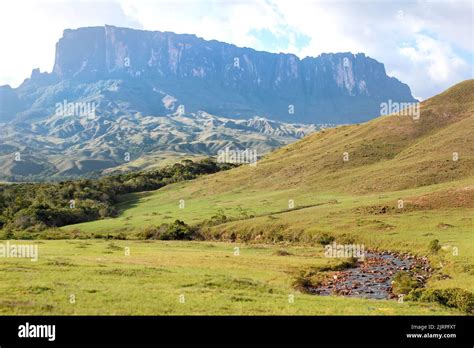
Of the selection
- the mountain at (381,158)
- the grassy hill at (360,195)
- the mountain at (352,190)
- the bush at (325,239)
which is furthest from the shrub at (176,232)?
the mountain at (381,158)

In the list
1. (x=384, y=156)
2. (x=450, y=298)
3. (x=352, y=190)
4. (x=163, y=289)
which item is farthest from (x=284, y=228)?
(x=384, y=156)

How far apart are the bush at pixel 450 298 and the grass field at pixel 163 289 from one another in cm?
181

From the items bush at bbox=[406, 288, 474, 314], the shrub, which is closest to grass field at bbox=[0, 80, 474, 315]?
bush at bbox=[406, 288, 474, 314]

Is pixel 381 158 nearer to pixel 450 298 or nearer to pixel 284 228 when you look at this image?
pixel 284 228

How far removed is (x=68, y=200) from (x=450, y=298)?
378 ft

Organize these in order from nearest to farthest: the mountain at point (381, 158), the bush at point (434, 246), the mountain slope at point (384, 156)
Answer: the bush at point (434, 246) → the mountain at point (381, 158) → the mountain slope at point (384, 156)

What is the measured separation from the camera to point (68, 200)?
430ft

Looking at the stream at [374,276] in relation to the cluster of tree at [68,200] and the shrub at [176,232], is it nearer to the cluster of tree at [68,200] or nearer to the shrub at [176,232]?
the shrub at [176,232]

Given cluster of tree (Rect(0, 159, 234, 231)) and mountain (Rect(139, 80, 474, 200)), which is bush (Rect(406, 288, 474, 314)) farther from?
cluster of tree (Rect(0, 159, 234, 231))

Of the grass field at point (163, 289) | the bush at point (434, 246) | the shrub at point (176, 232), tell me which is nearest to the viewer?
the grass field at point (163, 289)

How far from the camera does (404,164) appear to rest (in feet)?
407

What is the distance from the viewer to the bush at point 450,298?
31812 mm
